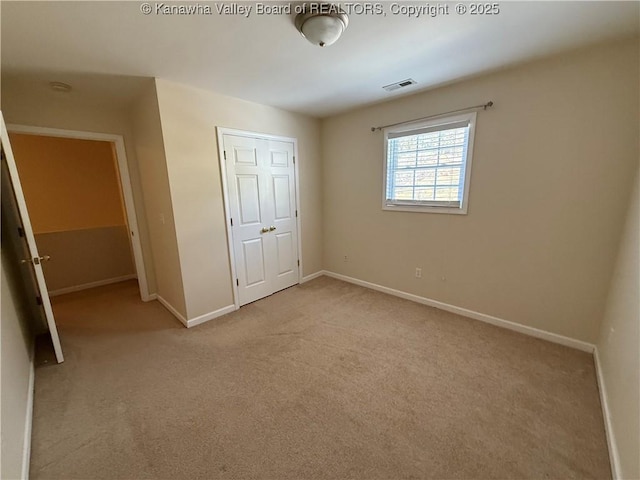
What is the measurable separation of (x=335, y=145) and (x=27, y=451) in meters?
3.91

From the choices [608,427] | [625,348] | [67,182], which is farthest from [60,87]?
[608,427]

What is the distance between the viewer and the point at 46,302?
6.91 ft

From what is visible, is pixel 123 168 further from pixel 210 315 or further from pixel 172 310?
pixel 210 315

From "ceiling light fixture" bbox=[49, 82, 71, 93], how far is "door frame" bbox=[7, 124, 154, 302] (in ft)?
1.53

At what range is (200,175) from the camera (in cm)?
269

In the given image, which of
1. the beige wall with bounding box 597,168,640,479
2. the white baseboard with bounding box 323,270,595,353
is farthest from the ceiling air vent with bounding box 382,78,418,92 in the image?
the white baseboard with bounding box 323,270,595,353

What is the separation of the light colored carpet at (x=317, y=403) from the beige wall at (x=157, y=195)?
1.76 feet

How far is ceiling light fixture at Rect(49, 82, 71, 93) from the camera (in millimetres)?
2268

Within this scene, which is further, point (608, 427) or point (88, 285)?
point (88, 285)

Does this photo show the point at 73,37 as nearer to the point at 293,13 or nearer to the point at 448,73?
the point at 293,13

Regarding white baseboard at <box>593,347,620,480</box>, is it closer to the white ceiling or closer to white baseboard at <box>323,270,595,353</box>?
white baseboard at <box>323,270,595,353</box>

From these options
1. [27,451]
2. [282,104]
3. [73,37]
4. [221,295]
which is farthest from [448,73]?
[27,451]

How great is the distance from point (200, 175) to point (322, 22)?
1.84 metres

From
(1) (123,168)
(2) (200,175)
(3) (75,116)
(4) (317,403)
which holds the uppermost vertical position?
(3) (75,116)
